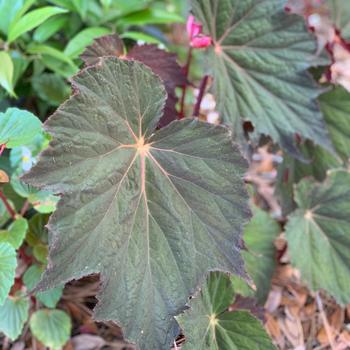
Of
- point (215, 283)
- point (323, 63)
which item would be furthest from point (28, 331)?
point (323, 63)

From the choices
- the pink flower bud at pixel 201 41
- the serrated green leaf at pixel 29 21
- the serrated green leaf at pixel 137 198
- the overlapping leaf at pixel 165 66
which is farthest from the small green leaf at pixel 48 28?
the serrated green leaf at pixel 137 198

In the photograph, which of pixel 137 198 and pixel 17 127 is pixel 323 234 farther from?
pixel 17 127

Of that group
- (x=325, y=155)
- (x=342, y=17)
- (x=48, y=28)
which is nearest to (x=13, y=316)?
(x=48, y=28)

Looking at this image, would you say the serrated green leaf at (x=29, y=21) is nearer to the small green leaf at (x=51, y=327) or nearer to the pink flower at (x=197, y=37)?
the pink flower at (x=197, y=37)

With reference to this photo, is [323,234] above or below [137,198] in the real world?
below

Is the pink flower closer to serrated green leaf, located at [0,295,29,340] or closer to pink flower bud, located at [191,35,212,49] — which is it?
pink flower bud, located at [191,35,212,49]

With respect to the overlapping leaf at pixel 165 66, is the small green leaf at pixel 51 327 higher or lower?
lower

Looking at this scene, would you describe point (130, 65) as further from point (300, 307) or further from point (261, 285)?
point (300, 307)
